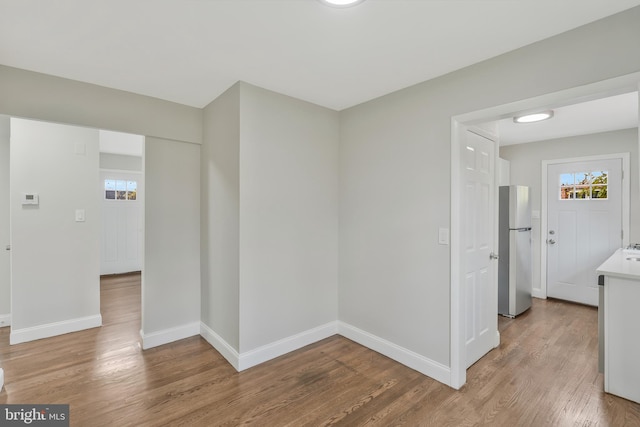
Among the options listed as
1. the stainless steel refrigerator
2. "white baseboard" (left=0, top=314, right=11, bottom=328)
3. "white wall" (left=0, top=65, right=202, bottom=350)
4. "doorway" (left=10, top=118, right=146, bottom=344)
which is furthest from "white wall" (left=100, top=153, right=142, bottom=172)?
the stainless steel refrigerator

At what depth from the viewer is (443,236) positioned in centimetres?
243

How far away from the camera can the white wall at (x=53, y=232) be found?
311cm

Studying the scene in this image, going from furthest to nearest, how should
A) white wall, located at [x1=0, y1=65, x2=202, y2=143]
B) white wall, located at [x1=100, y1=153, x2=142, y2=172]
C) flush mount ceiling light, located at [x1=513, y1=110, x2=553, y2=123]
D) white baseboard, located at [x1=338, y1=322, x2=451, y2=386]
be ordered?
1. white wall, located at [x1=100, y1=153, x2=142, y2=172]
2. flush mount ceiling light, located at [x1=513, y1=110, x2=553, y2=123]
3. white baseboard, located at [x1=338, y1=322, x2=451, y2=386]
4. white wall, located at [x1=0, y1=65, x2=202, y2=143]

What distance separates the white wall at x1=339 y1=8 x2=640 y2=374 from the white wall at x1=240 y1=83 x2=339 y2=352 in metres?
0.20

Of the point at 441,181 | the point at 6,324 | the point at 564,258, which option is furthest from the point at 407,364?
the point at 6,324

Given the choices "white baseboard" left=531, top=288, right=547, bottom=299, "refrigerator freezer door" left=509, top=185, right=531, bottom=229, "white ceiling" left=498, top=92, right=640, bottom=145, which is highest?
"white ceiling" left=498, top=92, right=640, bottom=145

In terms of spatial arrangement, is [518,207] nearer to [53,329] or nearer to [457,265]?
[457,265]

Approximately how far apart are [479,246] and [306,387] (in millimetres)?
1867

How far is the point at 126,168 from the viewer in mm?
6254

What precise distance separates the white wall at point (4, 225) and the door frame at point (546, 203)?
688cm

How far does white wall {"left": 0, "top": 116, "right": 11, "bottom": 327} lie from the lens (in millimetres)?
3354

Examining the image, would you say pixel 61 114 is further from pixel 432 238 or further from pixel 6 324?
pixel 432 238

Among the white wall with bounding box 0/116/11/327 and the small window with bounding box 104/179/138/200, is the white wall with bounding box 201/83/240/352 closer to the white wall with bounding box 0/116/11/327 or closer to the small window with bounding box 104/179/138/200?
the white wall with bounding box 0/116/11/327

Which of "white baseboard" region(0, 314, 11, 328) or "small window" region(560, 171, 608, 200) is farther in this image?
"small window" region(560, 171, 608, 200)
